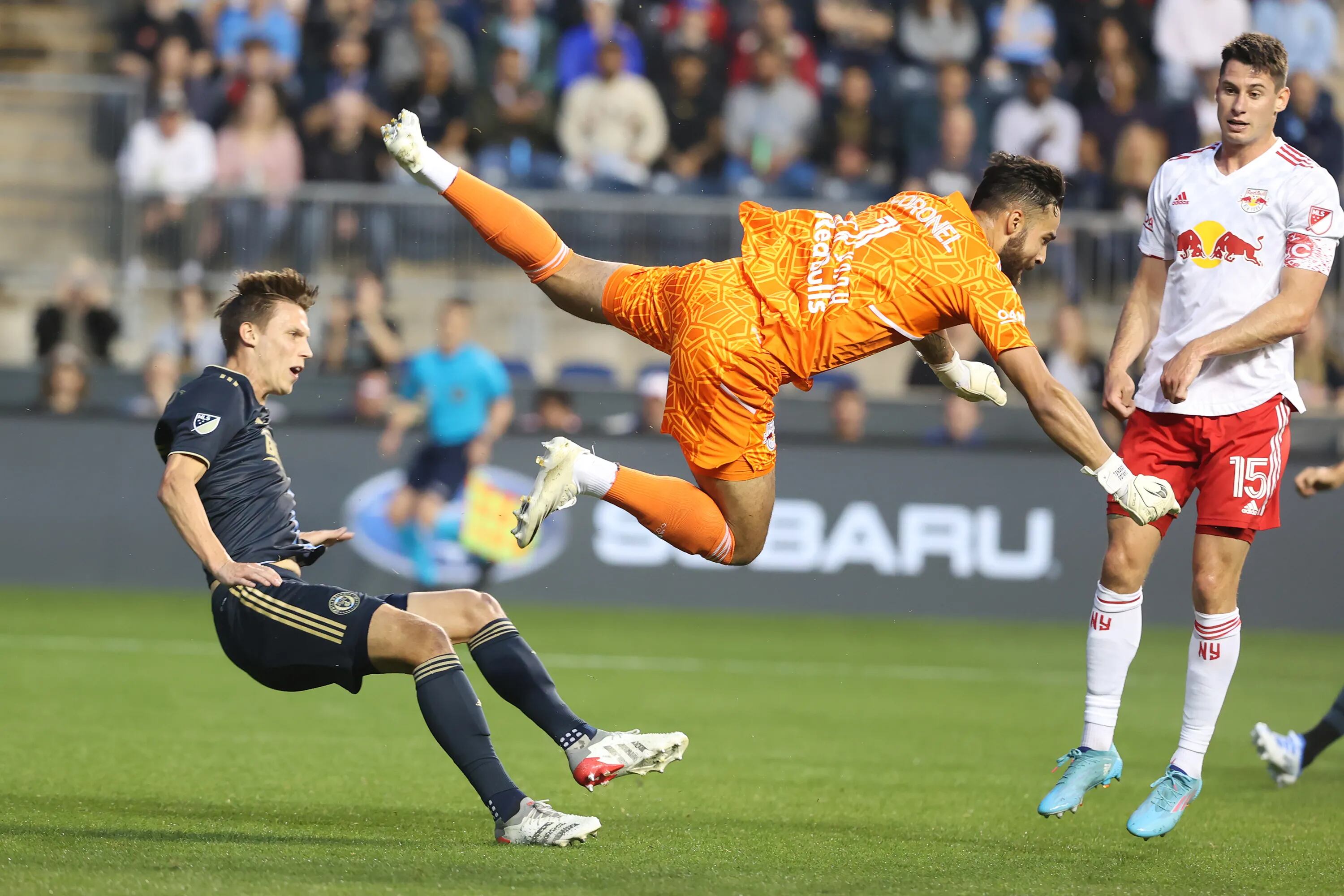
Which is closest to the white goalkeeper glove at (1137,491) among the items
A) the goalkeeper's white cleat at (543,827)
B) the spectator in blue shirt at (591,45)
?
the goalkeeper's white cleat at (543,827)

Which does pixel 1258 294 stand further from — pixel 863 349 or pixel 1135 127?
pixel 1135 127

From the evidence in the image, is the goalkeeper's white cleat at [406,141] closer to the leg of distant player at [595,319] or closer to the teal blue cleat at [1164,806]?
the leg of distant player at [595,319]

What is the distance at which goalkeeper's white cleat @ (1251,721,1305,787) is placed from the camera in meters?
7.52

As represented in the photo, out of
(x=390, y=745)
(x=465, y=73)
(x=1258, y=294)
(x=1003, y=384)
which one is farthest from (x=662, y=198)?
(x=1258, y=294)

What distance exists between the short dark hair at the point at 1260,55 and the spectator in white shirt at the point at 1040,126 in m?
9.85

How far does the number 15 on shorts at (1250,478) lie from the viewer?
614 cm

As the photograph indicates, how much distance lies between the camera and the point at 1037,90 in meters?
15.9

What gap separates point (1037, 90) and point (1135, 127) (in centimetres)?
104

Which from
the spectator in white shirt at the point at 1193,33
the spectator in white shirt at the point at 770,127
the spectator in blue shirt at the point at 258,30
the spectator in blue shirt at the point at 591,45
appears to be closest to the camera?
the spectator in white shirt at the point at 770,127

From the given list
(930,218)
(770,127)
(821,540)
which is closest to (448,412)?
(821,540)

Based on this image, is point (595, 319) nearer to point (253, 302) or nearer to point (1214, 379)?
→ point (253, 302)

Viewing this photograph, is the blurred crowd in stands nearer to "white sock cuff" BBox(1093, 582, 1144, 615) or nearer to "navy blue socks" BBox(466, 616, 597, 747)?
"white sock cuff" BBox(1093, 582, 1144, 615)

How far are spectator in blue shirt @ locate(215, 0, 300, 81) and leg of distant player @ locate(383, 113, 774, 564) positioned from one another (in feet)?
35.3

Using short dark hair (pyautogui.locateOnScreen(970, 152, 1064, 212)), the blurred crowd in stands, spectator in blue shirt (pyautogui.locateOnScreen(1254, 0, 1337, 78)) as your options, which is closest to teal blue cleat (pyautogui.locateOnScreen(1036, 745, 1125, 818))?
short dark hair (pyautogui.locateOnScreen(970, 152, 1064, 212))
